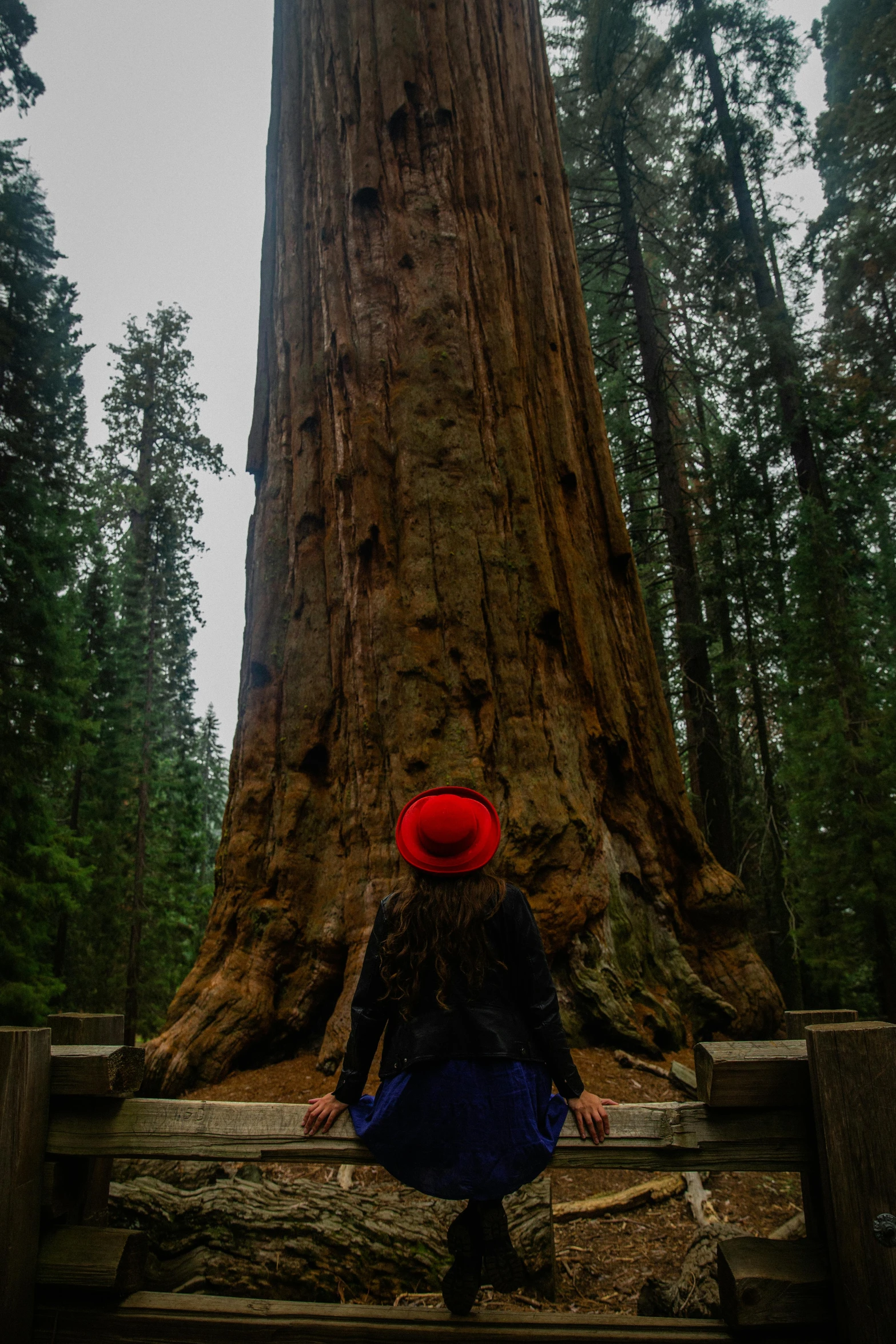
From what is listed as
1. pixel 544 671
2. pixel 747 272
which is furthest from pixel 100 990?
pixel 747 272

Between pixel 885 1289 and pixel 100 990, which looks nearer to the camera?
pixel 885 1289

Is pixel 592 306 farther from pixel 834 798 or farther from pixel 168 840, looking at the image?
pixel 168 840

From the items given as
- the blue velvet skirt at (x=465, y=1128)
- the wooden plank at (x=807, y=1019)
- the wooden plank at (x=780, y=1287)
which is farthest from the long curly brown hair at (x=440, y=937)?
the wooden plank at (x=807, y=1019)

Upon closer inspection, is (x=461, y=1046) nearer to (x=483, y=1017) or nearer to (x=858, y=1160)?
(x=483, y=1017)

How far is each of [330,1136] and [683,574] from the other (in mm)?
13617

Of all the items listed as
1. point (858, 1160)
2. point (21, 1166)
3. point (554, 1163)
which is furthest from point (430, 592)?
point (858, 1160)

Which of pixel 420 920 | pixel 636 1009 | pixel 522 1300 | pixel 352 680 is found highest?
pixel 352 680

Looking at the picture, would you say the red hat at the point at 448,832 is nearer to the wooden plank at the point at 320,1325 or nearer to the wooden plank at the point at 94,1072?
the wooden plank at the point at 94,1072

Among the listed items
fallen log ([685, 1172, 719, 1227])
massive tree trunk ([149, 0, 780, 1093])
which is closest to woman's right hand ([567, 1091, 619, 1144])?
fallen log ([685, 1172, 719, 1227])

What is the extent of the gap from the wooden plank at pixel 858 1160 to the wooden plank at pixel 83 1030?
2.68 meters

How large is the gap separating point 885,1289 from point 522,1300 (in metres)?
1.52

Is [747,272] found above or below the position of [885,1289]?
above

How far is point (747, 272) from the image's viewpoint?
57.8 feet

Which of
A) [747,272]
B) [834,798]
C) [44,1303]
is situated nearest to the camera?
[44,1303]
